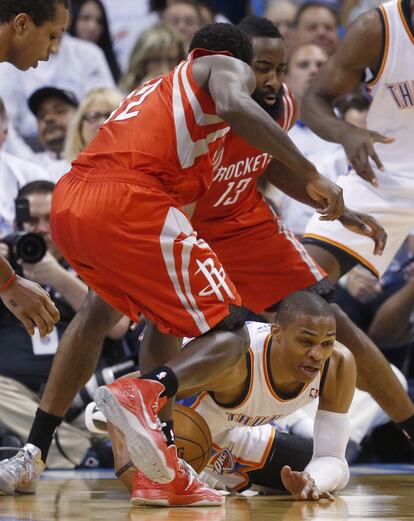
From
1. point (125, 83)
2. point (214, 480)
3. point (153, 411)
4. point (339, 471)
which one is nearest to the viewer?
point (153, 411)

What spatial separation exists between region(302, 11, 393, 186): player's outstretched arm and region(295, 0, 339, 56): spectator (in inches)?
151

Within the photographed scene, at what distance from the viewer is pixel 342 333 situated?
5023 millimetres

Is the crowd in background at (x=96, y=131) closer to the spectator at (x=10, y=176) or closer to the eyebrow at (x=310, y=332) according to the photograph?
the spectator at (x=10, y=176)

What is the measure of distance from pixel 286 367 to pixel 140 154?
1091 mm

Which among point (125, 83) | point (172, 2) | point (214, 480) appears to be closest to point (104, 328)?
point (214, 480)

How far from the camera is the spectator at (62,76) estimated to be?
8.34 metres

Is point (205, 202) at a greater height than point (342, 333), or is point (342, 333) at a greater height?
point (205, 202)

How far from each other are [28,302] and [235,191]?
186 centimetres

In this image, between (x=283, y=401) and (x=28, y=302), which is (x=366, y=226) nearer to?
(x=283, y=401)

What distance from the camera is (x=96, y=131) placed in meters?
7.06

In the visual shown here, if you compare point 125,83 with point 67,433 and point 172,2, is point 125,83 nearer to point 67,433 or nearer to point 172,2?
point 172,2

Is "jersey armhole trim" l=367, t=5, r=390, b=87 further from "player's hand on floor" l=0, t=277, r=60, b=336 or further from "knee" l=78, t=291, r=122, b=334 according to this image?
"player's hand on floor" l=0, t=277, r=60, b=336

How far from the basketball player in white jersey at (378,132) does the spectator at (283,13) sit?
4.16 metres

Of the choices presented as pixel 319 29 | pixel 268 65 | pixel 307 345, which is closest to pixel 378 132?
pixel 268 65
